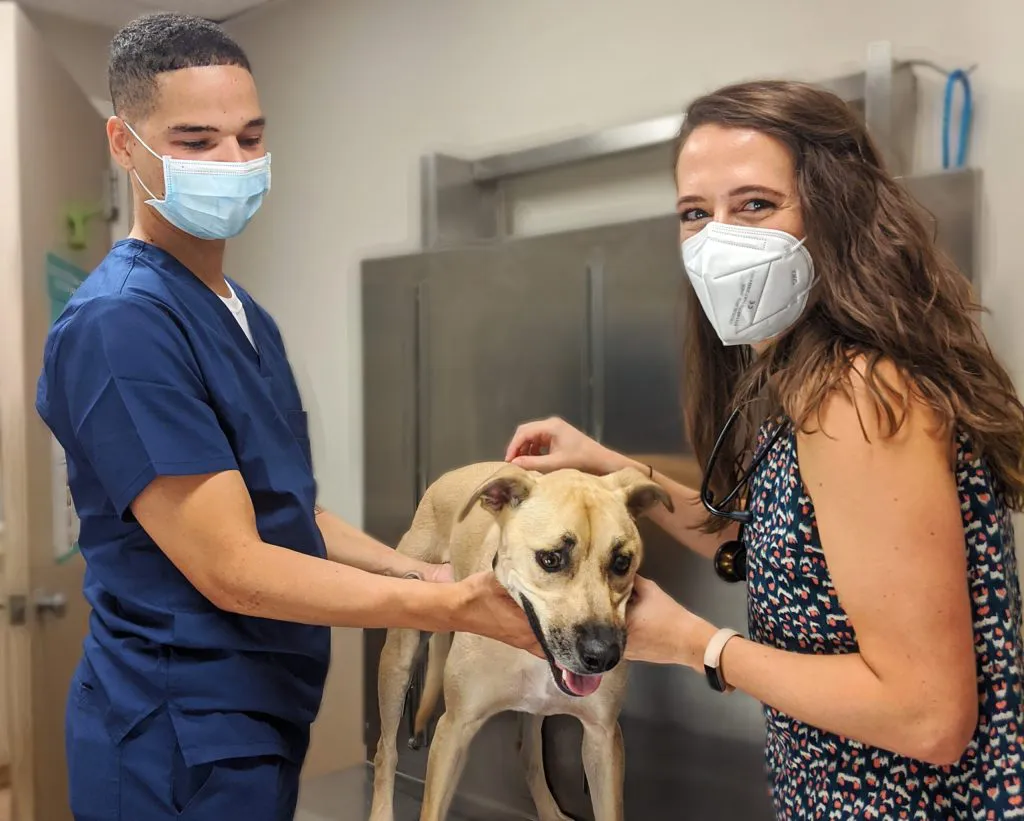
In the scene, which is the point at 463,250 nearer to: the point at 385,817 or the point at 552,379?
the point at 552,379

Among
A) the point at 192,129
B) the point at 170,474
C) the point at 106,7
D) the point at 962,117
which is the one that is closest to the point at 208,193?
the point at 192,129

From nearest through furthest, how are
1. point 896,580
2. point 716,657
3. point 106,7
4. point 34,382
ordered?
point 896,580 → point 716,657 → point 34,382 → point 106,7

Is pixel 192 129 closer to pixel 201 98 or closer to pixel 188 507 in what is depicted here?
pixel 201 98

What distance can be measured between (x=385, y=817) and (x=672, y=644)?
577 millimetres

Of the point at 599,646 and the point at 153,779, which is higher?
the point at 599,646

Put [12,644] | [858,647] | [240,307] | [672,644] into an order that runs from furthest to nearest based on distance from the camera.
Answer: [12,644], [240,307], [672,644], [858,647]

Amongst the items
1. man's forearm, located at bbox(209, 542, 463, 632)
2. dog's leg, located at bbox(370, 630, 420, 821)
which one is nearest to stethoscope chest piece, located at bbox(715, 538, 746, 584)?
man's forearm, located at bbox(209, 542, 463, 632)

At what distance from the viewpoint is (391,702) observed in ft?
4.30

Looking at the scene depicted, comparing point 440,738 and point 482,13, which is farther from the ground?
point 482,13

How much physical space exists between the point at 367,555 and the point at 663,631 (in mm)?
463

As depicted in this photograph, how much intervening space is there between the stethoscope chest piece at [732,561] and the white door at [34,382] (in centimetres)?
130

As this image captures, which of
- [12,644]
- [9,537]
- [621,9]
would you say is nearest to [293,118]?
[621,9]

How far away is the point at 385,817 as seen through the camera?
50.0 inches

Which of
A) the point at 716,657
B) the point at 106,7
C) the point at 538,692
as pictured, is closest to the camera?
the point at 716,657
